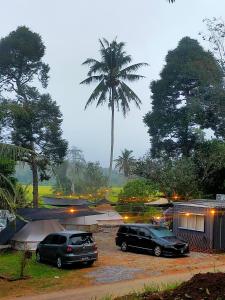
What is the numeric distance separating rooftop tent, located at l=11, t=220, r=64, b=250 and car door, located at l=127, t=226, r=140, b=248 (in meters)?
4.38

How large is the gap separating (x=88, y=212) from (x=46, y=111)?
66.2 feet

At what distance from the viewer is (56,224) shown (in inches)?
1142

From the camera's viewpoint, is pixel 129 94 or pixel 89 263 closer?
pixel 89 263

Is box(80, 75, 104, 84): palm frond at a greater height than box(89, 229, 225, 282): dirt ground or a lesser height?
greater

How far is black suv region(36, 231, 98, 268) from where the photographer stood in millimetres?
22422

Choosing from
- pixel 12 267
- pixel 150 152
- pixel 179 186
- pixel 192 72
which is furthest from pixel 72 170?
pixel 12 267

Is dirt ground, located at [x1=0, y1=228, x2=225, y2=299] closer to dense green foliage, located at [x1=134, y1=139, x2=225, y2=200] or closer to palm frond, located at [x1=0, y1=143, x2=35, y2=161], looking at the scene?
palm frond, located at [x1=0, y1=143, x2=35, y2=161]

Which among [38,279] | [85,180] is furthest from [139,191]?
[85,180]

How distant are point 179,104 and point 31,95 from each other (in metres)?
19.4

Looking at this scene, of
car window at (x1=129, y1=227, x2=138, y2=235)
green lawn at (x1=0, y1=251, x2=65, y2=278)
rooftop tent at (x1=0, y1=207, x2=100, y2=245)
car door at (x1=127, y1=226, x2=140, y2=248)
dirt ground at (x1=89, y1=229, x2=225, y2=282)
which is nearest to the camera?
green lawn at (x1=0, y1=251, x2=65, y2=278)

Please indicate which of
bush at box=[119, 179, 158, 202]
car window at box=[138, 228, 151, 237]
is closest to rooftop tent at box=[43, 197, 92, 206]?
bush at box=[119, 179, 158, 202]

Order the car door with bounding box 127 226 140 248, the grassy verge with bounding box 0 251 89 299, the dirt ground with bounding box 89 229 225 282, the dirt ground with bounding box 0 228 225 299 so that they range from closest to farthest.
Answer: the grassy verge with bounding box 0 251 89 299, the dirt ground with bounding box 0 228 225 299, the dirt ground with bounding box 89 229 225 282, the car door with bounding box 127 226 140 248

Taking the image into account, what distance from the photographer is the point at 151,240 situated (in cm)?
2678

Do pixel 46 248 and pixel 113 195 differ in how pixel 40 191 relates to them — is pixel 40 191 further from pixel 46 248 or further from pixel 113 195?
pixel 46 248
